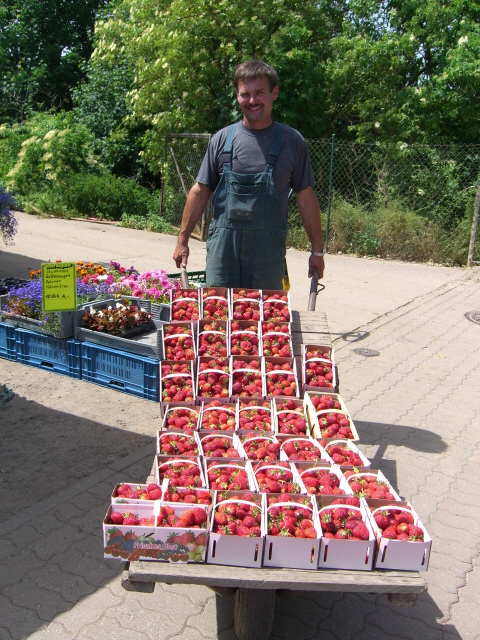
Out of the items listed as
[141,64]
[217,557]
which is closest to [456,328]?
[217,557]

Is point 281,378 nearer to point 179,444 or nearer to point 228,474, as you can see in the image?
point 179,444

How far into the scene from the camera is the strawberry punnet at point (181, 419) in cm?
328

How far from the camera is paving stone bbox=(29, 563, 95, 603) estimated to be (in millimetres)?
3041

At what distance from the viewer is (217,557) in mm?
2352

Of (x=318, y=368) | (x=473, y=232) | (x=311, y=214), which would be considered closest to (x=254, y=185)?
(x=311, y=214)

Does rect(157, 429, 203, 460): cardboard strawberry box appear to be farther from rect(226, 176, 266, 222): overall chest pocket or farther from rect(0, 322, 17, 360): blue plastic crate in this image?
rect(0, 322, 17, 360): blue plastic crate

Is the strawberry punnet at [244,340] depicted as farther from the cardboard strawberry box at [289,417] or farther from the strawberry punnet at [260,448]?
the strawberry punnet at [260,448]

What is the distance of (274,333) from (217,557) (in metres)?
1.85

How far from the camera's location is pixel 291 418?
11.3 feet

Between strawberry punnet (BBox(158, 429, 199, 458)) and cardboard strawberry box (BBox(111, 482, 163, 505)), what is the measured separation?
0.92 ft

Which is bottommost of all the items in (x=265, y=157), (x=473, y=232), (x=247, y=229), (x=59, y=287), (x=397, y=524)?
(x=397, y=524)

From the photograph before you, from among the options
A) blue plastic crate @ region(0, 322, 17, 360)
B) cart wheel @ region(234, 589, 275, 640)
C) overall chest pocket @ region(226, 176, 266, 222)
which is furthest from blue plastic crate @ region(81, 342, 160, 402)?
cart wheel @ region(234, 589, 275, 640)

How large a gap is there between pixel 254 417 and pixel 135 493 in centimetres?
94

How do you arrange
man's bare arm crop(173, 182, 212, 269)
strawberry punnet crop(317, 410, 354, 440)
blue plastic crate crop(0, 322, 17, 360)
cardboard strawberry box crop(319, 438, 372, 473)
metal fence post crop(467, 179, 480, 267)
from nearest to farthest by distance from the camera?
cardboard strawberry box crop(319, 438, 372, 473)
strawberry punnet crop(317, 410, 354, 440)
man's bare arm crop(173, 182, 212, 269)
blue plastic crate crop(0, 322, 17, 360)
metal fence post crop(467, 179, 480, 267)
